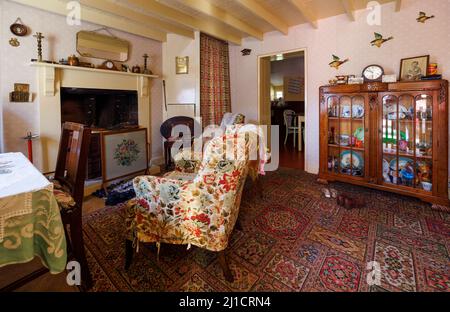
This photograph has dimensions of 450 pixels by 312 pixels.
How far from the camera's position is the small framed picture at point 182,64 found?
4.21 metres

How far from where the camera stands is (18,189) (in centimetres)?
101

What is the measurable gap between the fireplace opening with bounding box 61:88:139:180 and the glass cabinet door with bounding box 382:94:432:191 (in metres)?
3.54

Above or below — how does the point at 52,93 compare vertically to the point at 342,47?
below

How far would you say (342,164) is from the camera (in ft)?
10.8

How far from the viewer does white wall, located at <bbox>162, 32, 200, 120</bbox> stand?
415cm

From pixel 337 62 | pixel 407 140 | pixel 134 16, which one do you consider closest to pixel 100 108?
pixel 134 16

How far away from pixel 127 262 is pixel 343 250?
1577mm

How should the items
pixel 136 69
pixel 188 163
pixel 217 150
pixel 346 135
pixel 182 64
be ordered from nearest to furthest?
pixel 217 150 → pixel 188 163 → pixel 346 135 → pixel 136 69 → pixel 182 64

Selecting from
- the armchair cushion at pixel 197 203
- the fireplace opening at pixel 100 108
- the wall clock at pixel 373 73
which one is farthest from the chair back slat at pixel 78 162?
the wall clock at pixel 373 73

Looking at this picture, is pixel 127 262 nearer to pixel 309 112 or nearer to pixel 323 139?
pixel 323 139

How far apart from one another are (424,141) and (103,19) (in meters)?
4.25

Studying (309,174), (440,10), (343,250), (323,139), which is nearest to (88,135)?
(343,250)

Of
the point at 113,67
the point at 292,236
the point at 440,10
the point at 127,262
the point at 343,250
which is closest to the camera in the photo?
the point at 127,262

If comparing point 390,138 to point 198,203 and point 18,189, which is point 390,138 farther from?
point 18,189
